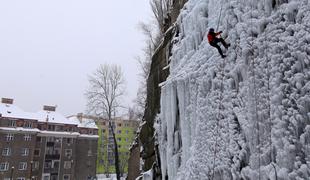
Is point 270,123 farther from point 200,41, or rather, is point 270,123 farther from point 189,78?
point 200,41

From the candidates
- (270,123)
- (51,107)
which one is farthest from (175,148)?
(51,107)

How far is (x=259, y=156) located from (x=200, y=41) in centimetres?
261

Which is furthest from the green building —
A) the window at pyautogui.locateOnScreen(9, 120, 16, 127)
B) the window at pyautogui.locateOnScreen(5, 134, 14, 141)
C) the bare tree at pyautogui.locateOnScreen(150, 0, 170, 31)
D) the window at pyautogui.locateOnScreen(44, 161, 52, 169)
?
the bare tree at pyautogui.locateOnScreen(150, 0, 170, 31)

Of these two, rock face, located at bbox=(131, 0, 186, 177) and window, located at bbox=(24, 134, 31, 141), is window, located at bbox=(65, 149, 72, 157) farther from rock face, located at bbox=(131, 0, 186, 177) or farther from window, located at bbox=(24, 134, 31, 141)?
rock face, located at bbox=(131, 0, 186, 177)

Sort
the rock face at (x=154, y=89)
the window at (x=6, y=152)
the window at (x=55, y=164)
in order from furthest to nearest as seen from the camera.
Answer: the window at (x=55, y=164), the window at (x=6, y=152), the rock face at (x=154, y=89)

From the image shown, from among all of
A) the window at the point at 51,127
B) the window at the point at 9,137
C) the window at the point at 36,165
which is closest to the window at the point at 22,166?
the window at the point at 36,165

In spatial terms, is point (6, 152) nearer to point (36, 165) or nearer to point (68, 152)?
point (36, 165)

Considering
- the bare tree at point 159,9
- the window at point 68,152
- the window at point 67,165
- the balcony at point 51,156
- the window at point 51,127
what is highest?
the bare tree at point 159,9

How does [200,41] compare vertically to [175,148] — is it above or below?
above

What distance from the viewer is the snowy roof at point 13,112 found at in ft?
84.4

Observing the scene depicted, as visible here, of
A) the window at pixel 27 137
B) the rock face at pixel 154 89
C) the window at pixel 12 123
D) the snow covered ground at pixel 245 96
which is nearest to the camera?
the snow covered ground at pixel 245 96

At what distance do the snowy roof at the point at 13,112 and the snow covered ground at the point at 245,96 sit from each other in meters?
24.6

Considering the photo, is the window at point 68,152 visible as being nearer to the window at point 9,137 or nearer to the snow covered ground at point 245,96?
the window at point 9,137

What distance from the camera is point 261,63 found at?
348 centimetres
